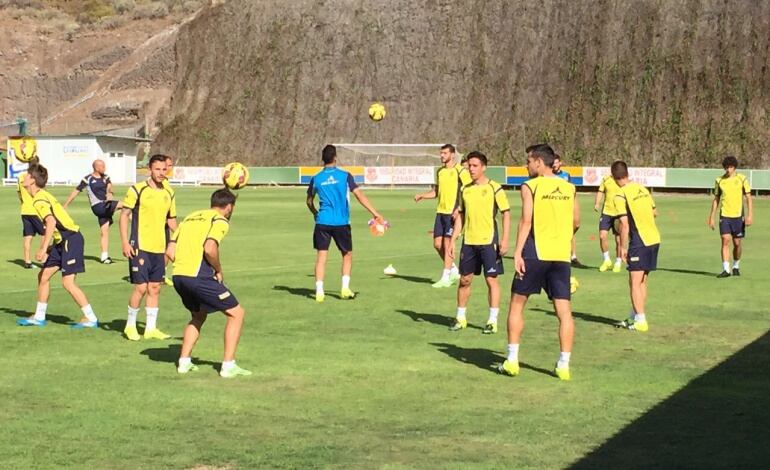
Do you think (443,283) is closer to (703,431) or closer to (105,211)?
(105,211)

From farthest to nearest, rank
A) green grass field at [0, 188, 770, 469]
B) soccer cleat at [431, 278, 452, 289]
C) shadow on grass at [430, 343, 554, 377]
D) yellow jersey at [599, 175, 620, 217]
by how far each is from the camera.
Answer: yellow jersey at [599, 175, 620, 217] < soccer cleat at [431, 278, 452, 289] < shadow on grass at [430, 343, 554, 377] < green grass field at [0, 188, 770, 469]

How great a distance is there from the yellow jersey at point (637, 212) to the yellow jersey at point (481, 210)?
60.6 inches

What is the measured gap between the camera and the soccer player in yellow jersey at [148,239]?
1280 cm

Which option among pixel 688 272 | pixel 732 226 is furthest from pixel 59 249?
pixel 732 226

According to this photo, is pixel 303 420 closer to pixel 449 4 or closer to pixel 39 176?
pixel 39 176

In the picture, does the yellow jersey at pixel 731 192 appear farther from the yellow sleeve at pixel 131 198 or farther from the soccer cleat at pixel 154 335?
the soccer cleat at pixel 154 335

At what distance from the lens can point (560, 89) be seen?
7825cm

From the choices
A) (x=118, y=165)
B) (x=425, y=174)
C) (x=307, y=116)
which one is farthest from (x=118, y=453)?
(x=307, y=116)

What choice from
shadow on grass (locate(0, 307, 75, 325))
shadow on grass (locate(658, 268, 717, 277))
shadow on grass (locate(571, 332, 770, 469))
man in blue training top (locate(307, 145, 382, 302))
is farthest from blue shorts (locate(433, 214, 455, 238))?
shadow on grass (locate(571, 332, 770, 469))

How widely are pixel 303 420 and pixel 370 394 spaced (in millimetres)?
1121

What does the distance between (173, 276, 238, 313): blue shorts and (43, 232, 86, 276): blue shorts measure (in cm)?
373

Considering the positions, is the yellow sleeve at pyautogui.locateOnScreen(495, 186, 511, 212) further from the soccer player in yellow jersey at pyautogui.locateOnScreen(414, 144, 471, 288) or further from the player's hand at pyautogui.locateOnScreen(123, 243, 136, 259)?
the player's hand at pyautogui.locateOnScreen(123, 243, 136, 259)

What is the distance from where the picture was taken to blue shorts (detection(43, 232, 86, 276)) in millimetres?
13438

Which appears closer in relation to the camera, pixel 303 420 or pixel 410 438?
pixel 410 438
